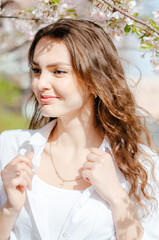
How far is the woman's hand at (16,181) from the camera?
1.39 metres

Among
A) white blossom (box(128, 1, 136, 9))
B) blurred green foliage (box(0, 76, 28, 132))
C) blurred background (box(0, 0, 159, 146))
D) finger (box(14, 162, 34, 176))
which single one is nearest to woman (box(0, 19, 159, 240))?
finger (box(14, 162, 34, 176))

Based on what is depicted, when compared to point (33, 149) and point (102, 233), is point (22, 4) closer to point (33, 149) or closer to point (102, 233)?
point (33, 149)

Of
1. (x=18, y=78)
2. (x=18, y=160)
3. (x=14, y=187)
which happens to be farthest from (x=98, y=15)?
(x=18, y=78)

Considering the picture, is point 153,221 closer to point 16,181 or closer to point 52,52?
point 16,181

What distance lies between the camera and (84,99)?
1567mm

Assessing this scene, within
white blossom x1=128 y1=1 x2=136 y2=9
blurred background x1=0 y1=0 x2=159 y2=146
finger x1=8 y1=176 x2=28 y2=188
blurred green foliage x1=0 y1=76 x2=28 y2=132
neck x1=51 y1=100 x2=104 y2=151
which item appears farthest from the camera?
blurred green foliage x1=0 y1=76 x2=28 y2=132

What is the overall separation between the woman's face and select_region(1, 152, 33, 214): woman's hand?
268mm

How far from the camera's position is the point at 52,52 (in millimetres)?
1469

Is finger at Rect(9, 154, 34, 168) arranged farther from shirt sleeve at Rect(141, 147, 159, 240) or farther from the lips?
shirt sleeve at Rect(141, 147, 159, 240)

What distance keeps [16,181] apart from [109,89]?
658 millimetres

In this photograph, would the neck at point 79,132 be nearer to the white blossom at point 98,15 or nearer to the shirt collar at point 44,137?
the shirt collar at point 44,137

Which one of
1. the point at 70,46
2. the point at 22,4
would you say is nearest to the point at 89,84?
the point at 70,46

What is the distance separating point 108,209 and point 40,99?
0.62 m

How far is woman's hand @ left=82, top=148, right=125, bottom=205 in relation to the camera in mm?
1442
